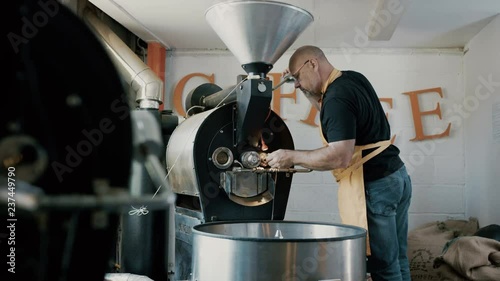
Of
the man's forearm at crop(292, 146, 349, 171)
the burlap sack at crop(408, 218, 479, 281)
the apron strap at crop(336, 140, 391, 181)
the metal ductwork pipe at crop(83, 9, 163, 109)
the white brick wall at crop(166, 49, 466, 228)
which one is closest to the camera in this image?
the man's forearm at crop(292, 146, 349, 171)

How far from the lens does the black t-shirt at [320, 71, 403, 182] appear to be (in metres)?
1.93

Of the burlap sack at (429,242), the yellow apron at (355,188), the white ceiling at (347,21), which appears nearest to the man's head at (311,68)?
the yellow apron at (355,188)

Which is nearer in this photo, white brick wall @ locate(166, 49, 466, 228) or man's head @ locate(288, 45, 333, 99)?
man's head @ locate(288, 45, 333, 99)

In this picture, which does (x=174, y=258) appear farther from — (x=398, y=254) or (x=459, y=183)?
(x=459, y=183)

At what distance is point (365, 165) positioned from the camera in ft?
6.82

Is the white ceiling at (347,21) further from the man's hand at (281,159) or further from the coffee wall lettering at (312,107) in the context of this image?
the man's hand at (281,159)

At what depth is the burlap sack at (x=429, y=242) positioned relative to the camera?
346cm

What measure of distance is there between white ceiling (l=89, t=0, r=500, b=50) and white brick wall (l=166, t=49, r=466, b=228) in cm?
14

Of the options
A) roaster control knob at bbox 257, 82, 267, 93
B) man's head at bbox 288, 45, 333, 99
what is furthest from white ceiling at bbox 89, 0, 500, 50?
roaster control knob at bbox 257, 82, 267, 93

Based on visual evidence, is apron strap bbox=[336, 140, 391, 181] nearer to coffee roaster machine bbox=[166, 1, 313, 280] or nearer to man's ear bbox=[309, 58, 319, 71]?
coffee roaster machine bbox=[166, 1, 313, 280]

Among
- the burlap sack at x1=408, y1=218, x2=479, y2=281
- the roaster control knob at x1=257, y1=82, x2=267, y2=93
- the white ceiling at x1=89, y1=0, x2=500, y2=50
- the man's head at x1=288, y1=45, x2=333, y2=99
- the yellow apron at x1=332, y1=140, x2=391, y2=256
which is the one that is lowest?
the burlap sack at x1=408, y1=218, x2=479, y2=281

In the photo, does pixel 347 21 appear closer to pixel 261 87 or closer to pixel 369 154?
pixel 369 154

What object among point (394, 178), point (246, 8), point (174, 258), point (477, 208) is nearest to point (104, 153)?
point (246, 8)

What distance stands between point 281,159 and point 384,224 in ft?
1.70
